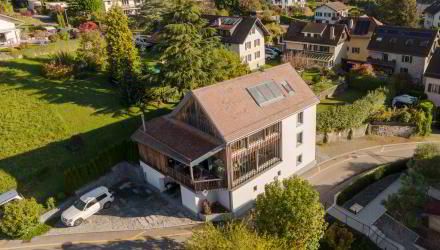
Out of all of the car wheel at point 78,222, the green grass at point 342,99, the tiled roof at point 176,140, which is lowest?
the car wheel at point 78,222

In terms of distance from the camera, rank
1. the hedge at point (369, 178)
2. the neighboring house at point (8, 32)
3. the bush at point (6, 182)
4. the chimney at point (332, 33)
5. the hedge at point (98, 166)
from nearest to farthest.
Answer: the hedge at point (369, 178) < the bush at point (6, 182) < the hedge at point (98, 166) < the neighboring house at point (8, 32) < the chimney at point (332, 33)

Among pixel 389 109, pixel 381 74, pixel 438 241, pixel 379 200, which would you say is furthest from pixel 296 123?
pixel 381 74

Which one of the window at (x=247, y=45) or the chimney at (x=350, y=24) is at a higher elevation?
the chimney at (x=350, y=24)

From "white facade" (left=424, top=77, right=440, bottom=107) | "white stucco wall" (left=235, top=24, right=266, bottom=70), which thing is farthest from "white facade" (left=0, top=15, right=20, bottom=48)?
"white facade" (left=424, top=77, right=440, bottom=107)

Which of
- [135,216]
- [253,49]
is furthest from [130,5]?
[135,216]

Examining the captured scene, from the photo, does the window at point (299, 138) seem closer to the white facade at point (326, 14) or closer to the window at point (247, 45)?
the window at point (247, 45)

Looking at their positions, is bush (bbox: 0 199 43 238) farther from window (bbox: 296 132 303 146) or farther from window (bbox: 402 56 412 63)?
window (bbox: 402 56 412 63)

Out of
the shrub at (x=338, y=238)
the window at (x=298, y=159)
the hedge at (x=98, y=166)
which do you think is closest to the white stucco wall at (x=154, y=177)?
the hedge at (x=98, y=166)

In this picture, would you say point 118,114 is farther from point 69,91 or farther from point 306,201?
point 306,201
